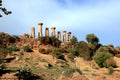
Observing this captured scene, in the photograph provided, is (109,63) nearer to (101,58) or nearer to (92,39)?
(101,58)

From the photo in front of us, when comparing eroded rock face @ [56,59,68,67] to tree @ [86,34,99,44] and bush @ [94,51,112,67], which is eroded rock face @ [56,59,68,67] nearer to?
bush @ [94,51,112,67]

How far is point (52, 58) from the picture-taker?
52.8 meters

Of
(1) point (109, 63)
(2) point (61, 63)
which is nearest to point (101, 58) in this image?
(1) point (109, 63)

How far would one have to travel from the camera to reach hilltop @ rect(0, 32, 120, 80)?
1679 inches

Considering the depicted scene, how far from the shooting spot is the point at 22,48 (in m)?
54.1

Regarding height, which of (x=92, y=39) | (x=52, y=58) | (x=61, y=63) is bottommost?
(x=61, y=63)

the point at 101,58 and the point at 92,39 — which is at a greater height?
the point at 92,39

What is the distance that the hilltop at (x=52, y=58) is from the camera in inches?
1679

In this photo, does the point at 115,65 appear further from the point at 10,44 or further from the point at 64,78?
the point at 64,78

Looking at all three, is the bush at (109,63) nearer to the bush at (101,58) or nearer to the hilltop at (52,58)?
the hilltop at (52,58)

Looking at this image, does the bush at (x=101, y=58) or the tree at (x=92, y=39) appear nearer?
the bush at (x=101, y=58)

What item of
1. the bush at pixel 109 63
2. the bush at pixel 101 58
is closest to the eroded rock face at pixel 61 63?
the bush at pixel 101 58

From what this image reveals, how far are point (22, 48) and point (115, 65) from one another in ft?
48.1

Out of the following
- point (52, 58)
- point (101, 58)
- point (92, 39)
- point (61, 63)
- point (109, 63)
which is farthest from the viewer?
point (92, 39)
